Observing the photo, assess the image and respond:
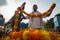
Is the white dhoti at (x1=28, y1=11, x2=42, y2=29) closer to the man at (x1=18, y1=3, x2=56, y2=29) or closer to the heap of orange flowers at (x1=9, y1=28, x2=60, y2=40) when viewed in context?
the man at (x1=18, y1=3, x2=56, y2=29)

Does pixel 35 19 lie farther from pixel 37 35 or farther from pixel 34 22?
pixel 37 35

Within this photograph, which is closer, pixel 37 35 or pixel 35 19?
pixel 37 35

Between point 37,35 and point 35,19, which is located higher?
point 35,19

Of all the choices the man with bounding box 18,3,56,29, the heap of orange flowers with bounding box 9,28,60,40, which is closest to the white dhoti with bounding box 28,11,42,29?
the man with bounding box 18,3,56,29

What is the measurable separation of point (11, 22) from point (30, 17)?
0.85m

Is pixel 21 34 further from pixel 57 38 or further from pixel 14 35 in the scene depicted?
pixel 57 38

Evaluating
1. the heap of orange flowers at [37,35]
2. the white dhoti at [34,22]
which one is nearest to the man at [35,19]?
the white dhoti at [34,22]

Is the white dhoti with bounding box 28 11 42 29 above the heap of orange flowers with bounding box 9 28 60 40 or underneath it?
above

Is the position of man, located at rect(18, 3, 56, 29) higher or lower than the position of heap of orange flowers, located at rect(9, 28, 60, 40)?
higher

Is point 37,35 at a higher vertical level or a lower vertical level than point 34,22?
lower

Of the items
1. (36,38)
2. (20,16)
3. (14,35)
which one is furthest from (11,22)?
(36,38)

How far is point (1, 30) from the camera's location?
5520mm

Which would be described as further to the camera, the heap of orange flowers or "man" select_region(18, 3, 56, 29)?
"man" select_region(18, 3, 56, 29)

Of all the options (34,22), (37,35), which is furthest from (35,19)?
(37,35)
